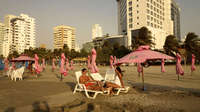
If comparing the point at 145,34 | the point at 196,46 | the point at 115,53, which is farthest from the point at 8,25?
the point at 196,46

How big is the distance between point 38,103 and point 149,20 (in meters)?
69.2

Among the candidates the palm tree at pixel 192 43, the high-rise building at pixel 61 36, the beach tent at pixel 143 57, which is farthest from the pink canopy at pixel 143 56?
the high-rise building at pixel 61 36

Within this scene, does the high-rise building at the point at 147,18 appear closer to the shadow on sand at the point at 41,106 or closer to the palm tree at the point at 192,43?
the palm tree at the point at 192,43

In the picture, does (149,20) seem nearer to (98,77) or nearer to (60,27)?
(98,77)

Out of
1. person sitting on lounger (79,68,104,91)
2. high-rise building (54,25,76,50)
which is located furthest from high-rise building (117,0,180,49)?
high-rise building (54,25,76,50)

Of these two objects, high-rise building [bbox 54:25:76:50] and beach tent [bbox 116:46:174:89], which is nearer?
beach tent [bbox 116:46:174:89]

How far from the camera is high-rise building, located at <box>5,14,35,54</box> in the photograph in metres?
119

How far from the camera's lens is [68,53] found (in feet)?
219

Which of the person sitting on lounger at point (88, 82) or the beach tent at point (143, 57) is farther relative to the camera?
the person sitting on lounger at point (88, 82)

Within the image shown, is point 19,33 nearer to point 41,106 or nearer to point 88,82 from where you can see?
point 88,82

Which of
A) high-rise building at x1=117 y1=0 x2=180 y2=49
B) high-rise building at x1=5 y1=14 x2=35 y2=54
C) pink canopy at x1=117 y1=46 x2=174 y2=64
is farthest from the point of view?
high-rise building at x1=5 y1=14 x2=35 y2=54

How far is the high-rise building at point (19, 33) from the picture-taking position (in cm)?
11931

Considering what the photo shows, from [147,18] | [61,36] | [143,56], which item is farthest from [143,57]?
[61,36]

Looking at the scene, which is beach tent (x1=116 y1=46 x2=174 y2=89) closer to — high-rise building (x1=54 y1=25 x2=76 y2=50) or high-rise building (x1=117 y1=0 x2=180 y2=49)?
high-rise building (x1=117 y1=0 x2=180 y2=49)
